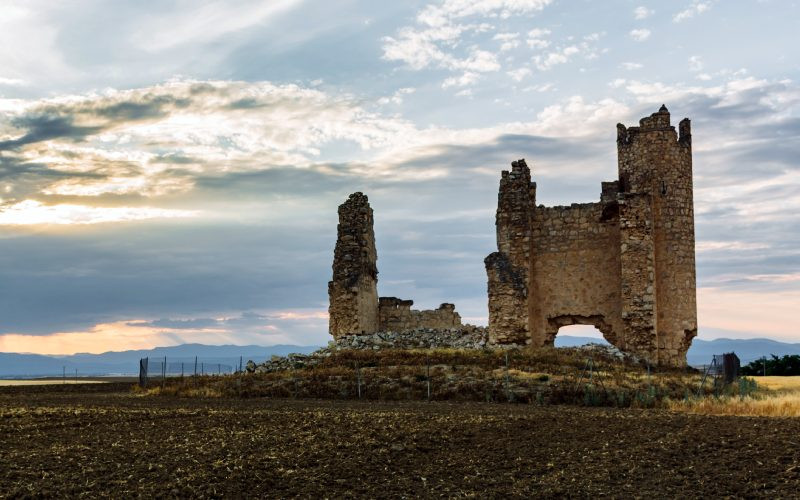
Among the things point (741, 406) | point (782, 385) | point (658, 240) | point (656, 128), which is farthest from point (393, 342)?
point (741, 406)

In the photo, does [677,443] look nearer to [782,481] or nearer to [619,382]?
[782,481]

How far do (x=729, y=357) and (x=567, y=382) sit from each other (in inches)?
284

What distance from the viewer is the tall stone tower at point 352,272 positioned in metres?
35.3

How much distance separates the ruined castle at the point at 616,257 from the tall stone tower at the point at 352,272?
5575 millimetres

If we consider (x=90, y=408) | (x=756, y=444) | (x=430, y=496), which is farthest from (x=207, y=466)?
(x=90, y=408)

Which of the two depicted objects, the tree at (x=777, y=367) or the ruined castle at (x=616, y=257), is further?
the tree at (x=777, y=367)

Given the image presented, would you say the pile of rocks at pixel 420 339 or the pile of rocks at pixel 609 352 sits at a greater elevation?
the pile of rocks at pixel 420 339

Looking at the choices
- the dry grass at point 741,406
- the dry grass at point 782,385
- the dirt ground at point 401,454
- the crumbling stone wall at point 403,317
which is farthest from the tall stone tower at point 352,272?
the dry grass at point 741,406

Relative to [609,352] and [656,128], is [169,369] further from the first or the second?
[656,128]

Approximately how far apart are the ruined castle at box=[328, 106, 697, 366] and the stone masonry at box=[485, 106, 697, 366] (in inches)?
1.4

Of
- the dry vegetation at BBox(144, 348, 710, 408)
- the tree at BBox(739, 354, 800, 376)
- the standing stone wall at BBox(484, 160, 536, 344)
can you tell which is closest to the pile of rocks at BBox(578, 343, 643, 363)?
the dry vegetation at BBox(144, 348, 710, 408)

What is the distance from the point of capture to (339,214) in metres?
36.5

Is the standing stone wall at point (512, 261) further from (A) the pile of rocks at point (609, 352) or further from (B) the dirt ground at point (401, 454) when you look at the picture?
(B) the dirt ground at point (401, 454)

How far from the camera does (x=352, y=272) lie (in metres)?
35.5
